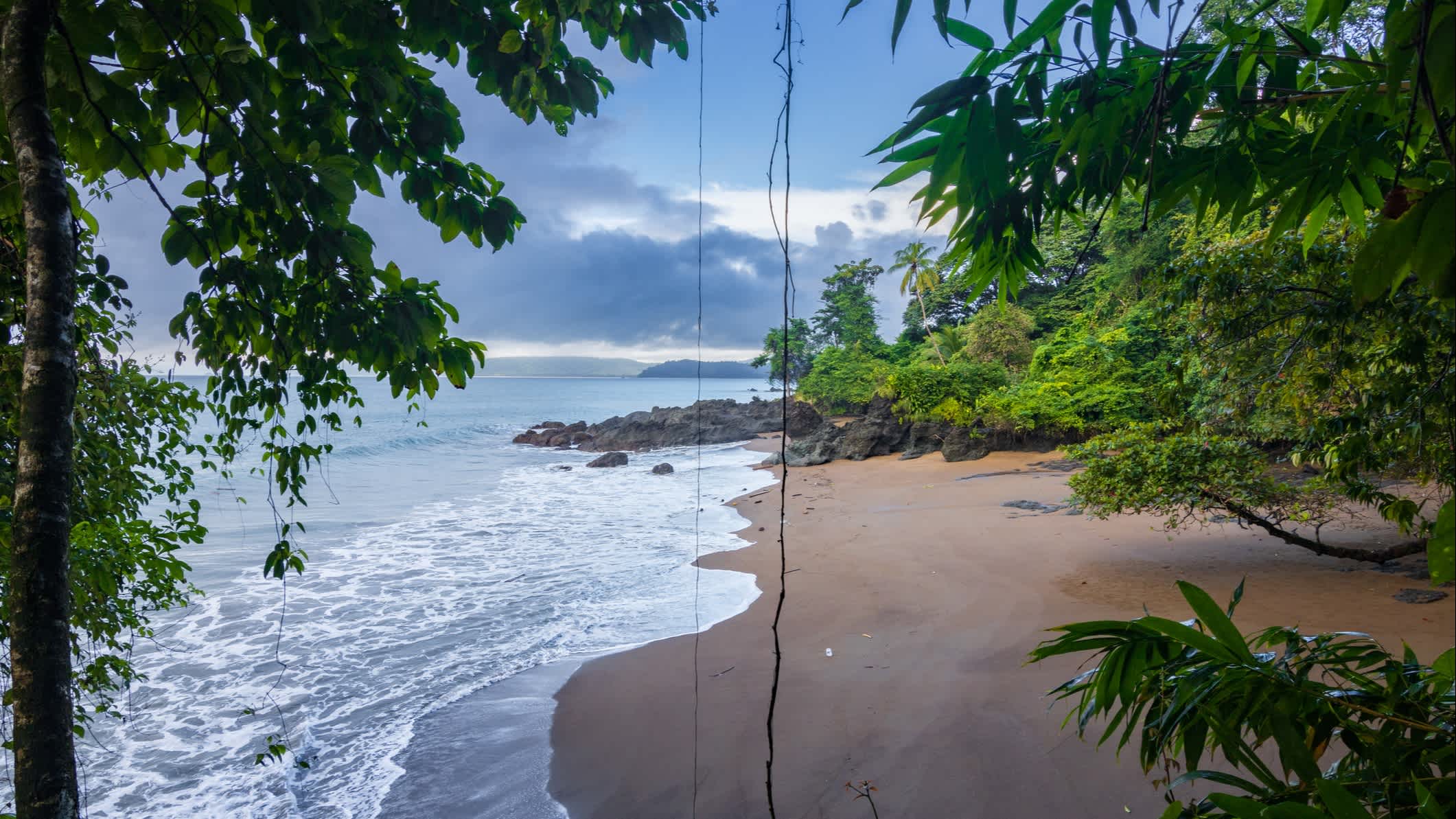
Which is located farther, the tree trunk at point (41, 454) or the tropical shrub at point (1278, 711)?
the tree trunk at point (41, 454)

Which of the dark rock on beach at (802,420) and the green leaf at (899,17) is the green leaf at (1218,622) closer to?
the green leaf at (899,17)

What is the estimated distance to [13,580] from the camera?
34.9 inches

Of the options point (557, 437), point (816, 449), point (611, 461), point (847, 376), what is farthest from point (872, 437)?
point (557, 437)

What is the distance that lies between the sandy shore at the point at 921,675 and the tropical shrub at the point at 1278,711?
149 cm

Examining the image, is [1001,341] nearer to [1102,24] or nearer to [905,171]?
[905,171]

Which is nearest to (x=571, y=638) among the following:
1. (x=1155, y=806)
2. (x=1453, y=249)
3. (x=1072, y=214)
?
(x=1155, y=806)

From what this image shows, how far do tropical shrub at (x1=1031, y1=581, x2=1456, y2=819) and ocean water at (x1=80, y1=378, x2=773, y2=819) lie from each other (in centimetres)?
194

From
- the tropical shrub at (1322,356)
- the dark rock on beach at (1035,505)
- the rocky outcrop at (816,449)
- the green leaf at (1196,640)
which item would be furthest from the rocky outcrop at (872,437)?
the green leaf at (1196,640)

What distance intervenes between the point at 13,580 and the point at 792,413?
19668 mm

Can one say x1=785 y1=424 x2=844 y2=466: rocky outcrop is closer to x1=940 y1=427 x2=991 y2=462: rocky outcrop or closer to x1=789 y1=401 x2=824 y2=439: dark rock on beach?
x1=789 y1=401 x2=824 y2=439: dark rock on beach

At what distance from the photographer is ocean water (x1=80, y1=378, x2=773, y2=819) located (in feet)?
10.9

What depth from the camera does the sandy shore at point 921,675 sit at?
9.32 ft

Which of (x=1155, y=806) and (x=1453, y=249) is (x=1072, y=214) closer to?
(x=1453, y=249)

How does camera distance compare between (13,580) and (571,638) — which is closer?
(13,580)
